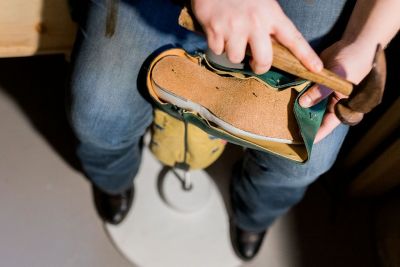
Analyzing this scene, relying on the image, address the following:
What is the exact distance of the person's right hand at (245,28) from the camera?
22.3 inches

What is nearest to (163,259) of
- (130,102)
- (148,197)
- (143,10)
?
(148,197)

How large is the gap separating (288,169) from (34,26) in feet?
1.54

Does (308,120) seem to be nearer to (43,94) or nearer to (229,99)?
(229,99)

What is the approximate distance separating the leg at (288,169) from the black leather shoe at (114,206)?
Answer: 0.75 ft

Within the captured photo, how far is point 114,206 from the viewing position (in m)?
1.01

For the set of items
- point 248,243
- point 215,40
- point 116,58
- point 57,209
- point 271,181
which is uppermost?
point 215,40

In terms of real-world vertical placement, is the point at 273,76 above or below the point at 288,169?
above

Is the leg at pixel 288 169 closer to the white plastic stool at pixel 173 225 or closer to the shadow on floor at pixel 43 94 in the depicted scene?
the white plastic stool at pixel 173 225

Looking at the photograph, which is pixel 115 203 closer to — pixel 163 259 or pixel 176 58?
pixel 163 259

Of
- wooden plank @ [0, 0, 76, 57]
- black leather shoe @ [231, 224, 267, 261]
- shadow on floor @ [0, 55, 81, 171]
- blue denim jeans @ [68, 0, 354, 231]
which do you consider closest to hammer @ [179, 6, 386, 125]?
blue denim jeans @ [68, 0, 354, 231]

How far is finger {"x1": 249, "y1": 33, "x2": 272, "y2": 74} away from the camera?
56 centimetres

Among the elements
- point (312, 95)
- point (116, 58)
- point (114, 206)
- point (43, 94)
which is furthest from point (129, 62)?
point (43, 94)

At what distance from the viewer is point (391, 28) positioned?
64cm

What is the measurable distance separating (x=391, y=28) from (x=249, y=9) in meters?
0.20
